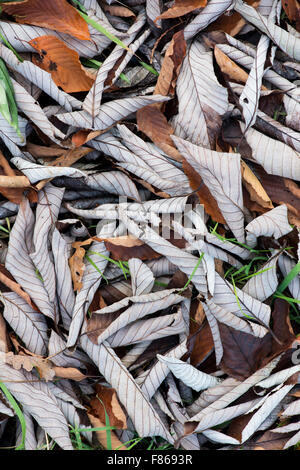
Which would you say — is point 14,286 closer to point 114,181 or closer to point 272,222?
point 114,181

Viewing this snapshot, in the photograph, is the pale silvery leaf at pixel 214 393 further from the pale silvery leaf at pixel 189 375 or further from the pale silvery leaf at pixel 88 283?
the pale silvery leaf at pixel 88 283

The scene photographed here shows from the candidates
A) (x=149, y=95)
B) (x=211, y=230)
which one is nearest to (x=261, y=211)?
(x=211, y=230)

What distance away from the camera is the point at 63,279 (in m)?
1.09

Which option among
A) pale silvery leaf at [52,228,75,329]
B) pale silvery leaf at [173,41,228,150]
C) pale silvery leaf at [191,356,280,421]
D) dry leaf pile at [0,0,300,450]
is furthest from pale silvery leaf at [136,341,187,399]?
pale silvery leaf at [173,41,228,150]

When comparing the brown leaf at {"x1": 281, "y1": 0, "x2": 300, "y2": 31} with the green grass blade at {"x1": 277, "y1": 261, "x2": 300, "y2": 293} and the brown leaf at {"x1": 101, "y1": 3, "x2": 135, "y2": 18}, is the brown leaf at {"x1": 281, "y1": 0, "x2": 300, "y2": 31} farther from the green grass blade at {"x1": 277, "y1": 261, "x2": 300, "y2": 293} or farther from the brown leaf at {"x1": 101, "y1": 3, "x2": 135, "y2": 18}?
the green grass blade at {"x1": 277, "y1": 261, "x2": 300, "y2": 293}

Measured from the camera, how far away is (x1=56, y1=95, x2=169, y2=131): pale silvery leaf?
108cm

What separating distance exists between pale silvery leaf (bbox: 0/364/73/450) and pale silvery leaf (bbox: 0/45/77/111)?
1.95ft

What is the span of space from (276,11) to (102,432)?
39.7 inches

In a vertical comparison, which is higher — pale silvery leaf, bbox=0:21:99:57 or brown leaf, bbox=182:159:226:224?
pale silvery leaf, bbox=0:21:99:57

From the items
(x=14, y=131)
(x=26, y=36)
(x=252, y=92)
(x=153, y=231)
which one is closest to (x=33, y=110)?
(x=14, y=131)

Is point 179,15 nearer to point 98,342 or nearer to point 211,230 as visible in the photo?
point 211,230

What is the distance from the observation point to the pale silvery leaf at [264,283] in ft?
3.48

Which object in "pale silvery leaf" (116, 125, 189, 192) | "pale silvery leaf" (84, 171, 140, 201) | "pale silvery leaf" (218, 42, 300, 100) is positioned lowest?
"pale silvery leaf" (84, 171, 140, 201)

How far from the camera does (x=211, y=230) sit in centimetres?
110
